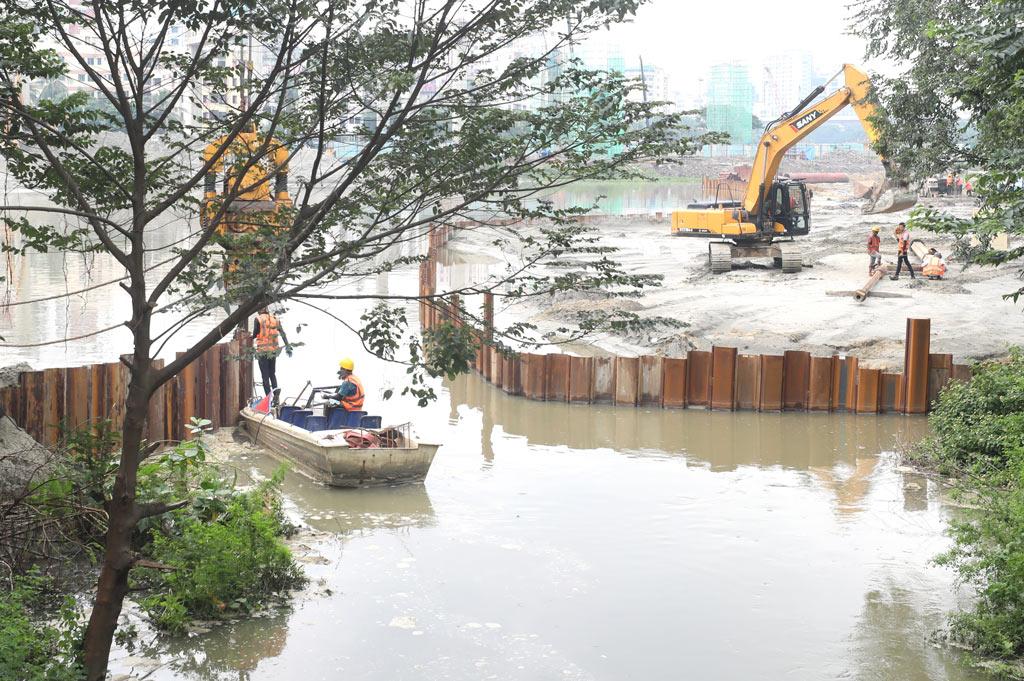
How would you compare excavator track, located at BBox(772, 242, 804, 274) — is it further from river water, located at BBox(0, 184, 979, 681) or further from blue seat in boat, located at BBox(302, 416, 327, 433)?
blue seat in boat, located at BBox(302, 416, 327, 433)

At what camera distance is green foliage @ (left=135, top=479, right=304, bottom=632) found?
9.86 meters

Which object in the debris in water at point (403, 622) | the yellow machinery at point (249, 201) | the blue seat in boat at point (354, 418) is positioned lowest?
the debris in water at point (403, 622)

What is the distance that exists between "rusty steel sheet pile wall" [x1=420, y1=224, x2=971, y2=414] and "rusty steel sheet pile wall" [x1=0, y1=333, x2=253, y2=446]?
4707 millimetres

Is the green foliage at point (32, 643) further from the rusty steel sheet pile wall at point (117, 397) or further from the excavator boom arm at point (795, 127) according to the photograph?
the excavator boom arm at point (795, 127)

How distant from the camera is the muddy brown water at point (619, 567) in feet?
31.7

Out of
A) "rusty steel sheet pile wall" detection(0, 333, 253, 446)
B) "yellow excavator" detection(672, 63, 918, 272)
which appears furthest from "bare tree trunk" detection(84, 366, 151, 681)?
"yellow excavator" detection(672, 63, 918, 272)

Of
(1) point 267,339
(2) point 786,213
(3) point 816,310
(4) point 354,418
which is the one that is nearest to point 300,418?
(4) point 354,418

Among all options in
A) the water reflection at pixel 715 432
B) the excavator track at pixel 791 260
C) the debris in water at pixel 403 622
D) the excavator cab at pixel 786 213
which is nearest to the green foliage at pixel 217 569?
the debris in water at pixel 403 622

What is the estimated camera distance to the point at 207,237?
25.0 feet

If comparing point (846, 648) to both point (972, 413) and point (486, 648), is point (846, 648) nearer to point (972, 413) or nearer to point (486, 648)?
point (486, 648)

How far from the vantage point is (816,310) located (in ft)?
90.5

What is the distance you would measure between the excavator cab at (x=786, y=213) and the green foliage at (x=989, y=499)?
18756 millimetres

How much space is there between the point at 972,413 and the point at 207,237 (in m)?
11.7

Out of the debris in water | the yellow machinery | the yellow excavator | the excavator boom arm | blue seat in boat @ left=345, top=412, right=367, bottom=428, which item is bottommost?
the debris in water
